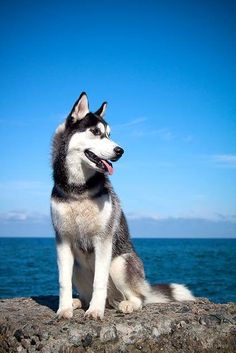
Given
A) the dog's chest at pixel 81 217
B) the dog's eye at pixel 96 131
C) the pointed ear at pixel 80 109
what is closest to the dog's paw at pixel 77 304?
the dog's chest at pixel 81 217

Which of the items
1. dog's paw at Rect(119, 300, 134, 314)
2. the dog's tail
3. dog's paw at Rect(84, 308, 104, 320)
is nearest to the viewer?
dog's paw at Rect(84, 308, 104, 320)

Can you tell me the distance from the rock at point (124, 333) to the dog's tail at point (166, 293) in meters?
0.67

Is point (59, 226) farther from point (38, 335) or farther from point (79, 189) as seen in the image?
point (38, 335)

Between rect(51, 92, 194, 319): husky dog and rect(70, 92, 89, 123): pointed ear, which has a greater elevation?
rect(70, 92, 89, 123): pointed ear

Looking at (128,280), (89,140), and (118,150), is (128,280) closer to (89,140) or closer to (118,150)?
(118,150)

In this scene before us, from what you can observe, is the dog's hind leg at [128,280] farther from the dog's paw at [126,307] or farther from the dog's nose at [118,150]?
Answer: the dog's nose at [118,150]

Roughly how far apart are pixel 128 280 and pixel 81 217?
127cm

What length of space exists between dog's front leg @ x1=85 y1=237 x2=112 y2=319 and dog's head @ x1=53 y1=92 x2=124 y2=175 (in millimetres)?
1029

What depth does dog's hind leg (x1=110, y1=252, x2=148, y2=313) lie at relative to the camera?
664cm

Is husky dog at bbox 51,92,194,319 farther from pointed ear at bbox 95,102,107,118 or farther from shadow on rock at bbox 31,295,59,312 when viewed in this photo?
shadow on rock at bbox 31,295,59,312

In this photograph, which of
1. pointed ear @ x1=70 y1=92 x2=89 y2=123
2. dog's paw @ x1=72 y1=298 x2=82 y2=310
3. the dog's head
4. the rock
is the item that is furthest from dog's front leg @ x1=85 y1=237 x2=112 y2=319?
pointed ear @ x1=70 y1=92 x2=89 y2=123

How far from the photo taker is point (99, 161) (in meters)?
6.23

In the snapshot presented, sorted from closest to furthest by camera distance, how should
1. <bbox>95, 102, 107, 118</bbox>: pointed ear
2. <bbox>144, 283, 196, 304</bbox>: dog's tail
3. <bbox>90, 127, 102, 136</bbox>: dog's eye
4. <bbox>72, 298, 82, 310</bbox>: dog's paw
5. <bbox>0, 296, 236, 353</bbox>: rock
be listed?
1. <bbox>0, 296, 236, 353</bbox>: rock
2. <bbox>90, 127, 102, 136</bbox>: dog's eye
3. <bbox>95, 102, 107, 118</bbox>: pointed ear
4. <bbox>72, 298, 82, 310</bbox>: dog's paw
5. <bbox>144, 283, 196, 304</bbox>: dog's tail

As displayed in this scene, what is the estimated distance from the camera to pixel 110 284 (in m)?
6.81
